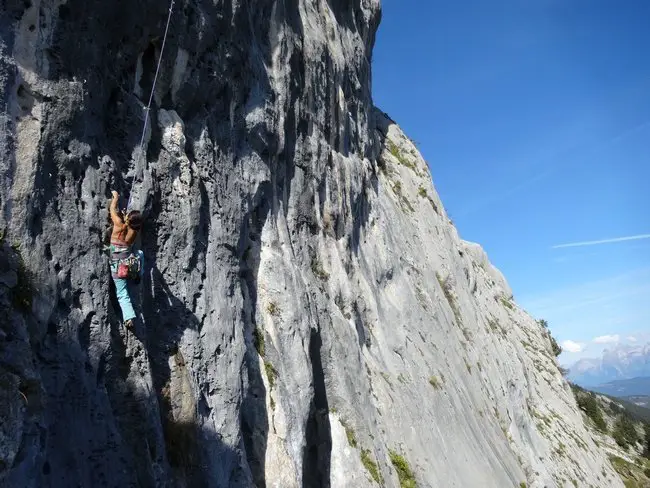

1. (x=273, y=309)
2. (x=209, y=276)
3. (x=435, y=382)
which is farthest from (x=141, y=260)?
(x=435, y=382)

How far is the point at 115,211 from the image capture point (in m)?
7.59

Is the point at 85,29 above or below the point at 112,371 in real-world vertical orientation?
above

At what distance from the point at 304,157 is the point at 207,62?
4.61 metres

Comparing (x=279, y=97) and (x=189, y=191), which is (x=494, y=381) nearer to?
(x=279, y=97)

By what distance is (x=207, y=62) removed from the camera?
10.0 m

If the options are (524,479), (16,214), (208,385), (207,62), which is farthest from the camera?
(524,479)

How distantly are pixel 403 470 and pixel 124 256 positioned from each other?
889cm

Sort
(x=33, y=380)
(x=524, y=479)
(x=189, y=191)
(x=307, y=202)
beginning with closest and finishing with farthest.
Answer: (x=33, y=380) < (x=189, y=191) < (x=307, y=202) < (x=524, y=479)

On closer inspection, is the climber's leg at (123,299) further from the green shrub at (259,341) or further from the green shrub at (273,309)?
the green shrub at (273,309)

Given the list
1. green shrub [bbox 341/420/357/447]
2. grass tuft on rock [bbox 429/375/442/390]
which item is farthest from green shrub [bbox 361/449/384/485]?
grass tuft on rock [bbox 429/375/442/390]

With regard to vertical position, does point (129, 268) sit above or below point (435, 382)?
above

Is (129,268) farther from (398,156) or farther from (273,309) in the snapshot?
(398,156)

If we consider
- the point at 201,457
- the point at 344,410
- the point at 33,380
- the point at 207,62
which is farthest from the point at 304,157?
the point at 33,380

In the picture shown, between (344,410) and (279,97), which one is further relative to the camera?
(279,97)
